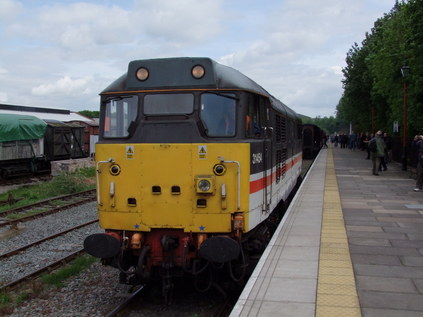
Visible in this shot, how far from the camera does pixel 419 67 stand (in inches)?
778

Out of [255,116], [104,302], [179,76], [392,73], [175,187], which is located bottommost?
[104,302]

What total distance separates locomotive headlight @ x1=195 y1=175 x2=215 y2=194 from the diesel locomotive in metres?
0.01

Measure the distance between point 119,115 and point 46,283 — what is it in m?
3.10

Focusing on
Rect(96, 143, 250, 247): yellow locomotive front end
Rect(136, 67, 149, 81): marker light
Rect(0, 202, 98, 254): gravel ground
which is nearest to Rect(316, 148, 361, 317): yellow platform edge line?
Rect(96, 143, 250, 247): yellow locomotive front end

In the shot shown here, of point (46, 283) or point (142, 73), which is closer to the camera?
point (142, 73)

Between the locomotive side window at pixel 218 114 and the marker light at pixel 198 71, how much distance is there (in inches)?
10.5

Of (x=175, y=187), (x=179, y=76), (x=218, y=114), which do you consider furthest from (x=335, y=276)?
(x=179, y=76)

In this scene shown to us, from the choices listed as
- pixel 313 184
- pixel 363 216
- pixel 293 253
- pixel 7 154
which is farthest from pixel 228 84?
pixel 7 154

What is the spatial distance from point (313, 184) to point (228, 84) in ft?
36.4

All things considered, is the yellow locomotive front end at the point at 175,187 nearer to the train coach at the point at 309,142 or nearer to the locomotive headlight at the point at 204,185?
the locomotive headlight at the point at 204,185

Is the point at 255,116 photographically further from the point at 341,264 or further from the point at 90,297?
the point at 90,297

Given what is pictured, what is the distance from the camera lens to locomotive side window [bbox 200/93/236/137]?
6340 mm

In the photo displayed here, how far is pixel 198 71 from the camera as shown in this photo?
6.42m

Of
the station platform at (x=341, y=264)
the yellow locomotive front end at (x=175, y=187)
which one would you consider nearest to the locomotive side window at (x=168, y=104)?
the yellow locomotive front end at (x=175, y=187)
